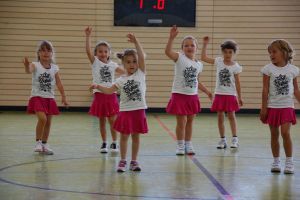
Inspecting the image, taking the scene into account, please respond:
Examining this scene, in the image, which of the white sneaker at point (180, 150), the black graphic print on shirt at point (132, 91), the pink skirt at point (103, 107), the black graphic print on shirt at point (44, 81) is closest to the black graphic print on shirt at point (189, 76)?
the white sneaker at point (180, 150)

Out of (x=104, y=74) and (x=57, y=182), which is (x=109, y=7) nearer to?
(x=104, y=74)

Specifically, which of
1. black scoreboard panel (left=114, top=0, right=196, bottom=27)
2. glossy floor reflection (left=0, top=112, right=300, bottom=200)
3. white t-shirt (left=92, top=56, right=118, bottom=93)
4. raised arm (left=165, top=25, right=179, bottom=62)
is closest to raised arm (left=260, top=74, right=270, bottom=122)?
glossy floor reflection (left=0, top=112, right=300, bottom=200)

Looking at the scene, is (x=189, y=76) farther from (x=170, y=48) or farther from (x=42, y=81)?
(x=42, y=81)

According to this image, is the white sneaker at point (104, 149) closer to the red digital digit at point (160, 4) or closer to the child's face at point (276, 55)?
the child's face at point (276, 55)

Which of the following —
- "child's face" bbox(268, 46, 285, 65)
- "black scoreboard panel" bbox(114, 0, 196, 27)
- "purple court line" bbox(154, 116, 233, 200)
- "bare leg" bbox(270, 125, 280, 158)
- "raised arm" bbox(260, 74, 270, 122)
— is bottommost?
"purple court line" bbox(154, 116, 233, 200)

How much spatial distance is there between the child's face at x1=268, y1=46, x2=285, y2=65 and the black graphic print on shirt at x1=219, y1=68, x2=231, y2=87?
2102mm

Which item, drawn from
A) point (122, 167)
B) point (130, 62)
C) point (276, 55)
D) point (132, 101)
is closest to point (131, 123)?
point (132, 101)

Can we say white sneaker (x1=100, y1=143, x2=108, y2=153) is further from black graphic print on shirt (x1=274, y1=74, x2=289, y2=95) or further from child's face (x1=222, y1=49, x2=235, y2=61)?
black graphic print on shirt (x1=274, y1=74, x2=289, y2=95)

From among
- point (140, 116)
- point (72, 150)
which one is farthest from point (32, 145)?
point (140, 116)

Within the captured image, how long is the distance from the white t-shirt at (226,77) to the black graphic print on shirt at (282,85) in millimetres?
2163

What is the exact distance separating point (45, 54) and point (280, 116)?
11.2ft

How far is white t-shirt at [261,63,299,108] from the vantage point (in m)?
6.29

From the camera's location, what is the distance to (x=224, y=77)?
8.48m

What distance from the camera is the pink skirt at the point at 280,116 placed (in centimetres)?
621
